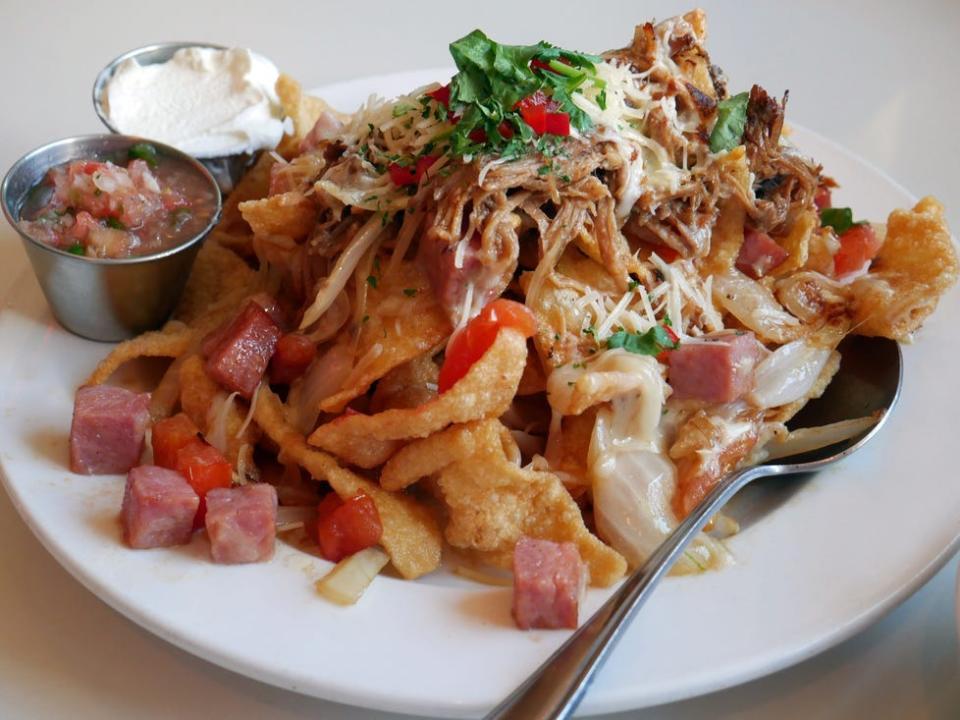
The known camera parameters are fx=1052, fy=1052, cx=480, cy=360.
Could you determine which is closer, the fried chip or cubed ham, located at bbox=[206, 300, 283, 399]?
cubed ham, located at bbox=[206, 300, 283, 399]

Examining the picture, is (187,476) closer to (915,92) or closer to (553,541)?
(553,541)

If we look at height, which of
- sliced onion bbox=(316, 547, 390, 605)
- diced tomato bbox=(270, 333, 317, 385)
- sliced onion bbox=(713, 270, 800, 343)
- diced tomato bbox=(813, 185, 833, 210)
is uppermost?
diced tomato bbox=(813, 185, 833, 210)

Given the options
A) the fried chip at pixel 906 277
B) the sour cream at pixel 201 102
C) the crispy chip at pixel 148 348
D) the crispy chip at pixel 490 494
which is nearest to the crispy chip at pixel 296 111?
the sour cream at pixel 201 102

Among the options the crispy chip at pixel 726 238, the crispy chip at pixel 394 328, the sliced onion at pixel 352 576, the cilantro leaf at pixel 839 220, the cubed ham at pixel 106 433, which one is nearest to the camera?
the sliced onion at pixel 352 576

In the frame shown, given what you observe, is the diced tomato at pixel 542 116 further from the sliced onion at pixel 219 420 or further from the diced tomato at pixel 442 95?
the sliced onion at pixel 219 420

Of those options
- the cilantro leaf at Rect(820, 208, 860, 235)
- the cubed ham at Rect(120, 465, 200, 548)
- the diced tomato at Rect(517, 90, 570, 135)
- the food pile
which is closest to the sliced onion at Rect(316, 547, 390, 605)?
the food pile

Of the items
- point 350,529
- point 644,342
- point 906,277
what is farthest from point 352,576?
point 906,277

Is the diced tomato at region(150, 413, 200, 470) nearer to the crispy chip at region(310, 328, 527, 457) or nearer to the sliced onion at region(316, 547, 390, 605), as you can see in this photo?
the crispy chip at region(310, 328, 527, 457)
